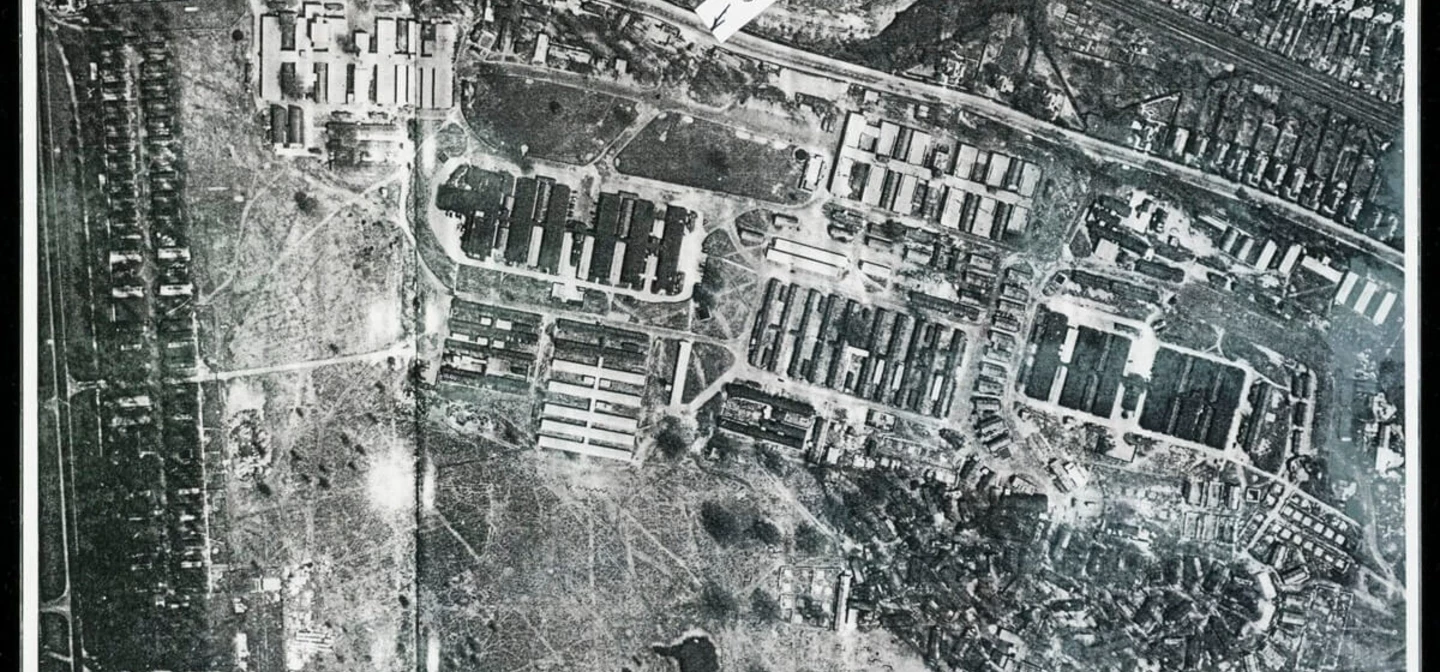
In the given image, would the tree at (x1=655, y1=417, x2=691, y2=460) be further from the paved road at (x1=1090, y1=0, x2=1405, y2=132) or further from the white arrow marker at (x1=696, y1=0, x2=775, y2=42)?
the paved road at (x1=1090, y1=0, x2=1405, y2=132)

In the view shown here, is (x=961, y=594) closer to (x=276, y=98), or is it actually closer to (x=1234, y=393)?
(x=1234, y=393)

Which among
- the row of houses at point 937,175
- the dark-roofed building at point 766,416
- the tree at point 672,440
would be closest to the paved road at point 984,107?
the row of houses at point 937,175

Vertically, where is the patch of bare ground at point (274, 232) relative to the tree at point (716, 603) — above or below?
above

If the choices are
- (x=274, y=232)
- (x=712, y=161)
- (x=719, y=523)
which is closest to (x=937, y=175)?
(x=712, y=161)

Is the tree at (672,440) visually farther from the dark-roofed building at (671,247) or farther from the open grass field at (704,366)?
the dark-roofed building at (671,247)

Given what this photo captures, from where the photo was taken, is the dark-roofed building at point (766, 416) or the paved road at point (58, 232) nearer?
the paved road at point (58, 232)

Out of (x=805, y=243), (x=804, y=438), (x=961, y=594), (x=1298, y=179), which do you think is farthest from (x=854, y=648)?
(x=1298, y=179)

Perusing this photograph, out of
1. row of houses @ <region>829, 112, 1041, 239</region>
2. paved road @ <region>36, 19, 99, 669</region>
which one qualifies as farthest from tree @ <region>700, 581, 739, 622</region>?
paved road @ <region>36, 19, 99, 669</region>

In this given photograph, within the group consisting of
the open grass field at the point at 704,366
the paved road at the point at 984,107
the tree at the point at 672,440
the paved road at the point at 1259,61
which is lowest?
the tree at the point at 672,440
